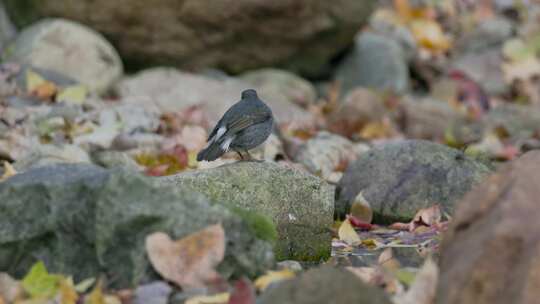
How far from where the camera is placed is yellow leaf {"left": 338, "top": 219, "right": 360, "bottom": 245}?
18.0 ft

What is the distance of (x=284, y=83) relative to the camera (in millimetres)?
11219

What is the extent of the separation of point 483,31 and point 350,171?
26.7ft

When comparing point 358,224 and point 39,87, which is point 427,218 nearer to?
point 358,224

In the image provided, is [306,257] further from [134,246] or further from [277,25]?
[277,25]

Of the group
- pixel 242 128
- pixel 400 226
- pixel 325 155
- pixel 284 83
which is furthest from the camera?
pixel 284 83

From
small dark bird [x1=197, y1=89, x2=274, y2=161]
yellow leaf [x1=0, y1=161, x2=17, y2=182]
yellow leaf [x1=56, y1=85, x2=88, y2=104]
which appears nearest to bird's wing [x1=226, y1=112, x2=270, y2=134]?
small dark bird [x1=197, y1=89, x2=274, y2=161]

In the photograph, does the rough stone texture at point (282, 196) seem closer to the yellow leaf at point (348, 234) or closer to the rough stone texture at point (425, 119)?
the yellow leaf at point (348, 234)

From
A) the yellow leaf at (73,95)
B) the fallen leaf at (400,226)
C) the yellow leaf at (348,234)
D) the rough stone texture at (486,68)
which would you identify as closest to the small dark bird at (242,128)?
the yellow leaf at (348,234)

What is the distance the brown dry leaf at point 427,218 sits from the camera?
5699 millimetres

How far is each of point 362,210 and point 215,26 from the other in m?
5.00

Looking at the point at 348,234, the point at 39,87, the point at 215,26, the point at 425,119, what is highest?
the point at 348,234

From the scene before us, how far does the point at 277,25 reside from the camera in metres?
10.9

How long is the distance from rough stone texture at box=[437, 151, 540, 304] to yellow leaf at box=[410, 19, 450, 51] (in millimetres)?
10488

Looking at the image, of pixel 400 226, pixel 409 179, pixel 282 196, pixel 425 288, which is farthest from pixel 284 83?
pixel 425 288
